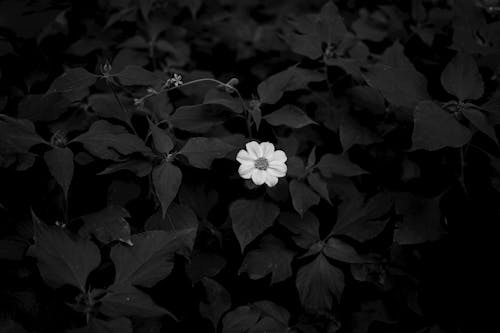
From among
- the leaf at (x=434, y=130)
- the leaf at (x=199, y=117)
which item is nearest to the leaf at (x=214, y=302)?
the leaf at (x=199, y=117)

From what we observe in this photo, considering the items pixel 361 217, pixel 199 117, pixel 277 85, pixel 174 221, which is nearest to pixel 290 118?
pixel 277 85

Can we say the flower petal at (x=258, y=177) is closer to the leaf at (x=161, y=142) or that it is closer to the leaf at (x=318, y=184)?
the leaf at (x=318, y=184)

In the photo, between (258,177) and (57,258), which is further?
(258,177)

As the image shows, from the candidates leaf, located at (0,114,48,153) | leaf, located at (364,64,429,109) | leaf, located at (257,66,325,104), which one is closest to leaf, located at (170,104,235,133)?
leaf, located at (257,66,325,104)

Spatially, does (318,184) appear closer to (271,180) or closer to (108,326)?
(271,180)

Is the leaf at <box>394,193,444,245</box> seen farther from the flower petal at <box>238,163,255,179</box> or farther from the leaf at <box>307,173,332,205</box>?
the flower petal at <box>238,163,255,179</box>

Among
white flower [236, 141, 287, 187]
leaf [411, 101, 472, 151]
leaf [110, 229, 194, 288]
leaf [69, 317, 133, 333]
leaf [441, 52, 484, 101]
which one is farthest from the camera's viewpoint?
leaf [441, 52, 484, 101]
